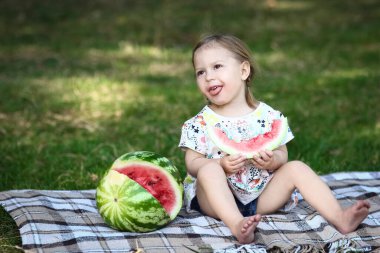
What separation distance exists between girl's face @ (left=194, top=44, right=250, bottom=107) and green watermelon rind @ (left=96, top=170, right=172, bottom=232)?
0.78m

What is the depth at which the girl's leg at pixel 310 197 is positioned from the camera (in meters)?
3.57

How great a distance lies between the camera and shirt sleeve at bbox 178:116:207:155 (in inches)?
154

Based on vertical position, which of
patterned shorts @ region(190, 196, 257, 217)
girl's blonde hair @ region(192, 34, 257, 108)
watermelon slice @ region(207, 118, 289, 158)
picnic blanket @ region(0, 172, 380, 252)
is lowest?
picnic blanket @ region(0, 172, 380, 252)

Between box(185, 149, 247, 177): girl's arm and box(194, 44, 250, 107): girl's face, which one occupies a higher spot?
box(194, 44, 250, 107): girl's face

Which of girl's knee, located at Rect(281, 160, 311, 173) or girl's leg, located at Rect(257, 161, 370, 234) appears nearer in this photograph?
girl's leg, located at Rect(257, 161, 370, 234)

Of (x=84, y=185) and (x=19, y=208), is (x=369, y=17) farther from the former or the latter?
(x=19, y=208)

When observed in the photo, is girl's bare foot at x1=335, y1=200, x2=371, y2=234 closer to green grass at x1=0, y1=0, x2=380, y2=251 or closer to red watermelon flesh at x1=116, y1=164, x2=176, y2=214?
red watermelon flesh at x1=116, y1=164, x2=176, y2=214

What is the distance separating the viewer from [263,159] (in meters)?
3.73

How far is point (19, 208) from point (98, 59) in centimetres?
517

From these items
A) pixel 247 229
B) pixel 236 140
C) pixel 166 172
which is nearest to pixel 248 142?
pixel 236 140

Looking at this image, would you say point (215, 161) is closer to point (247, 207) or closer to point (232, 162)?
point (232, 162)

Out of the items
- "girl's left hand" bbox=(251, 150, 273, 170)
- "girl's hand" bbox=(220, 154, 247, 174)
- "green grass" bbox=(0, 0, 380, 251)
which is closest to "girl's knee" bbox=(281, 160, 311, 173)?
"girl's left hand" bbox=(251, 150, 273, 170)

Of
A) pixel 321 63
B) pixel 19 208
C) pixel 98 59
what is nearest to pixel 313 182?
pixel 19 208

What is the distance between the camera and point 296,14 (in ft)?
40.3
